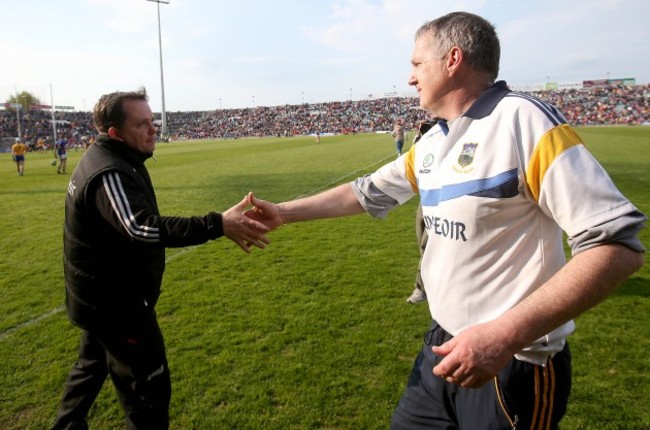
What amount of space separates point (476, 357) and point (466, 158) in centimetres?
86

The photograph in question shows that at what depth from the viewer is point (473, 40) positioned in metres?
Result: 2.08

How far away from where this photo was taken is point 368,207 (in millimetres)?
3031

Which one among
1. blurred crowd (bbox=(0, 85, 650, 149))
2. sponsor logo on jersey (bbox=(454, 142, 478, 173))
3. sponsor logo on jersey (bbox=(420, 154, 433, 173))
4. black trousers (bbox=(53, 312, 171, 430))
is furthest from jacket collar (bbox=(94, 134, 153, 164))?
blurred crowd (bbox=(0, 85, 650, 149))

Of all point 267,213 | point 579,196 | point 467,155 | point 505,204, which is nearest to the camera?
point 579,196

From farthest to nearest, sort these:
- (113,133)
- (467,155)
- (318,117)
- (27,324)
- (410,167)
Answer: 1. (318,117)
2. (27,324)
3. (113,133)
4. (410,167)
5. (467,155)

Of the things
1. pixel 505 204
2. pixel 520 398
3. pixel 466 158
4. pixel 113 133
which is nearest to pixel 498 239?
pixel 505 204

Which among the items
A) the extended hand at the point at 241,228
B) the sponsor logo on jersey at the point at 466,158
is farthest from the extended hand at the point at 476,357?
the extended hand at the point at 241,228

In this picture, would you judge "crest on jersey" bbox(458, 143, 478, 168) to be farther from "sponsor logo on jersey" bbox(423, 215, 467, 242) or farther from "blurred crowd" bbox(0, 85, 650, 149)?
"blurred crowd" bbox(0, 85, 650, 149)

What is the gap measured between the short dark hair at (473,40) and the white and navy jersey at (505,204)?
146mm

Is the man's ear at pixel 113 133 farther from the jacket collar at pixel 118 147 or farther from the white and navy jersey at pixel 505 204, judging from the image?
the white and navy jersey at pixel 505 204

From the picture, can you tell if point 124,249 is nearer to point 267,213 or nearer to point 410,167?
point 267,213

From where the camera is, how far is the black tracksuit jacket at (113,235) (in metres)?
2.89

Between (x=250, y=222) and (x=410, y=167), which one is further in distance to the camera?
(x=250, y=222)

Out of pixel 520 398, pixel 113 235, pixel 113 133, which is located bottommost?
pixel 520 398
